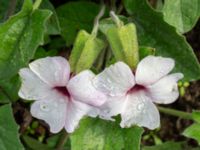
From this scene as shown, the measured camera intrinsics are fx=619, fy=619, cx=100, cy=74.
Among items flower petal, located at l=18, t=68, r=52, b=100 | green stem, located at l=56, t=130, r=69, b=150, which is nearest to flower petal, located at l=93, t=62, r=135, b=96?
flower petal, located at l=18, t=68, r=52, b=100

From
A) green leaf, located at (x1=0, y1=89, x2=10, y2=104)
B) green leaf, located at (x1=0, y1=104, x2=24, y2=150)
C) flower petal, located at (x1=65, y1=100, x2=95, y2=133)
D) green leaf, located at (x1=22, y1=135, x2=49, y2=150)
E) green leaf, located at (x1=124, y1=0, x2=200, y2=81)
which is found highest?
flower petal, located at (x1=65, y1=100, x2=95, y2=133)

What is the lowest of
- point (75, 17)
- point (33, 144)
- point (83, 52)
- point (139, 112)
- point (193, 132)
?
point (33, 144)

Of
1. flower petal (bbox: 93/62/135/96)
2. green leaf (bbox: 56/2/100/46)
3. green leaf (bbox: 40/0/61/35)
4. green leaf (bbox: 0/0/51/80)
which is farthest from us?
green leaf (bbox: 56/2/100/46)

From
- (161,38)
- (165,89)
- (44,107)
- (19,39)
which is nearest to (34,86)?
(44,107)

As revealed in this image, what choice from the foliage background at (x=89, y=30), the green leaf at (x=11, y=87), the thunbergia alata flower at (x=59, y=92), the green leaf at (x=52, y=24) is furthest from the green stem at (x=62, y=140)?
the thunbergia alata flower at (x=59, y=92)

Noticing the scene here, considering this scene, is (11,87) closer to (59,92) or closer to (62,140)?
(62,140)

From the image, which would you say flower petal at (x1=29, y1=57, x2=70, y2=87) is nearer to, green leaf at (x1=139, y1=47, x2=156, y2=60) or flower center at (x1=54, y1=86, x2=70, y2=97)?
flower center at (x1=54, y1=86, x2=70, y2=97)

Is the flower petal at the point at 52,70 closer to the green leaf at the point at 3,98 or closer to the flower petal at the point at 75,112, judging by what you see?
the flower petal at the point at 75,112
